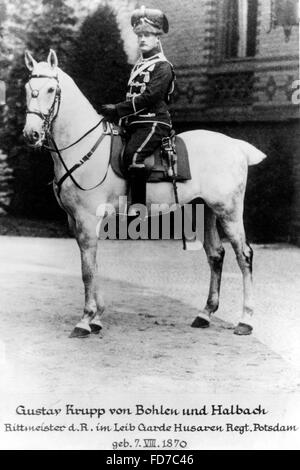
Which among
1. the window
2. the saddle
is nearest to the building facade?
the window

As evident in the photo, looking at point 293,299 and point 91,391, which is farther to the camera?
point 293,299

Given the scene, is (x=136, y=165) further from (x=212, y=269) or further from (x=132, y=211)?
(x=212, y=269)

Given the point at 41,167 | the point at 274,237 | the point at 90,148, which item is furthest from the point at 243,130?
the point at 90,148

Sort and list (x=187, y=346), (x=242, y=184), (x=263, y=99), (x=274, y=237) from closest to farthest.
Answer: (x=187, y=346)
(x=242, y=184)
(x=274, y=237)
(x=263, y=99)

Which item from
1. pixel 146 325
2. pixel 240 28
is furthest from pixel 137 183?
pixel 240 28

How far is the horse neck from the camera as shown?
17.8 feet

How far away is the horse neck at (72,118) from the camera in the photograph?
5.43 metres

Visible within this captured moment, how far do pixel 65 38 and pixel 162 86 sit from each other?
8.65ft

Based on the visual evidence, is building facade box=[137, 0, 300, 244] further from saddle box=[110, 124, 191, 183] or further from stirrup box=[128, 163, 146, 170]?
stirrup box=[128, 163, 146, 170]

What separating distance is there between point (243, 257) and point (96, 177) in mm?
1404

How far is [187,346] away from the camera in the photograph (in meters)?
5.46

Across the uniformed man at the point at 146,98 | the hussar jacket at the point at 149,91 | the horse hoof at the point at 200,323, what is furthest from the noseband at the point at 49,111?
the horse hoof at the point at 200,323

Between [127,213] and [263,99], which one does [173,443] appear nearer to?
[127,213]

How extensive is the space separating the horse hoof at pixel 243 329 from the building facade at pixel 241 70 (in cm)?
142
